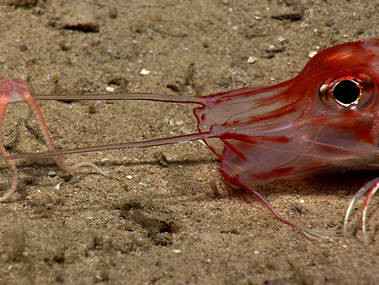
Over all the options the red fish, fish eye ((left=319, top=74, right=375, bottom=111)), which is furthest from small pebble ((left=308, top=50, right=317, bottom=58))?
fish eye ((left=319, top=74, right=375, bottom=111))

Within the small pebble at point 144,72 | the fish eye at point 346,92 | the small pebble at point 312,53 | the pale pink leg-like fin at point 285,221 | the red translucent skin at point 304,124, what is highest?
the small pebble at point 312,53

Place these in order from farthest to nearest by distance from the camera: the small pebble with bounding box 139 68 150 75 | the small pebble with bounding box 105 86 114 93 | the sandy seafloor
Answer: the small pebble with bounding box 139 68 150 75
the small pebble with bounding box 105 86 114 93
the sandy seafloor

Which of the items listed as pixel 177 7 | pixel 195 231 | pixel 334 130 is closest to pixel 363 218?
pixel 334 130

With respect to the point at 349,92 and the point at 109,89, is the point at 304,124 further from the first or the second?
the point at 109,89

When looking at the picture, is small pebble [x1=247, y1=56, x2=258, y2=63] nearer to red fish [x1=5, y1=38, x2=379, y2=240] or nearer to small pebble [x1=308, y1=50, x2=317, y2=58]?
small pebble [x1=308, y1=50, x2=317, y2=58]

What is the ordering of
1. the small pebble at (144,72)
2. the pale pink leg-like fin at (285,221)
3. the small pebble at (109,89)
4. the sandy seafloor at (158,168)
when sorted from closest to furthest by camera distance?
the sandy seafloor at (158,168)
the pale pink leg-like fin at (285,221)
the small pebble at (109,89)
the small pebble at (144,72)

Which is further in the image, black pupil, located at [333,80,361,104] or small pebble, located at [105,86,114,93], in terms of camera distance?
small pebble, located at [105,86,114,93]

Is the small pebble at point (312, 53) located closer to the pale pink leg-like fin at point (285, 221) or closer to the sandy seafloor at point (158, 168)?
the sandy seafloor at point (158, 168)

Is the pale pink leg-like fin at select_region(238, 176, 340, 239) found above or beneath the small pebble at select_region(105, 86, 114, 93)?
above

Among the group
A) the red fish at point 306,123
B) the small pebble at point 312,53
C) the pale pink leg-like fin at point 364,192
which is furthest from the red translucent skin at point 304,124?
the small pebble at point 312,53
